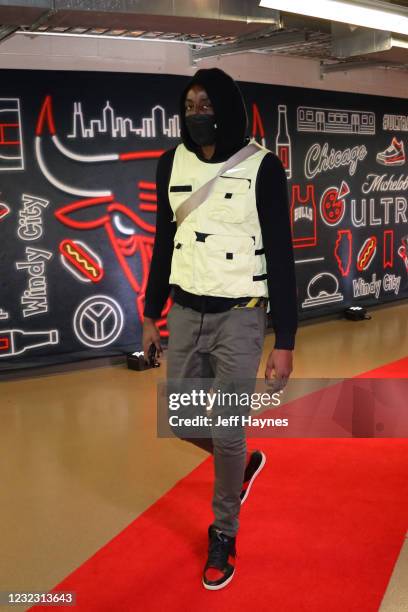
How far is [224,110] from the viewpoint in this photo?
2.26 meters

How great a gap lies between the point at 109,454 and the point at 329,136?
4.12m

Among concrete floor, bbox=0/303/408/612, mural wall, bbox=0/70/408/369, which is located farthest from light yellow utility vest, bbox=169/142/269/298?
mural wall, bbox=0/70/408/369

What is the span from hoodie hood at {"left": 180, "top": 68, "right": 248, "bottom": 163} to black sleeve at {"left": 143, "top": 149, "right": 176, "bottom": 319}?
0.20m

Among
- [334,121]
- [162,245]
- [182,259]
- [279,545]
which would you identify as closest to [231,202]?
[182,259]

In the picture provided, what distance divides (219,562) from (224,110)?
59.3 inches

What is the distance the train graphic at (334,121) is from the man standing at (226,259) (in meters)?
4.12

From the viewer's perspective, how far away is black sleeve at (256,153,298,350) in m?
2.22

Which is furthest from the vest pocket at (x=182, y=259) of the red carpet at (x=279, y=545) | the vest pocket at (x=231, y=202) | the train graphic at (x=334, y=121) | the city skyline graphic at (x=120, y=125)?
the train graphic at (x=334, y=121)

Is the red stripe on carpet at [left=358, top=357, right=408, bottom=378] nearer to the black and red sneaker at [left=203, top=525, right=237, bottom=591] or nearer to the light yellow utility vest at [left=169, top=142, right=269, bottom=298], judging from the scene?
the black and red sneaker at [left=203, top=525, right=237, bottom=591]

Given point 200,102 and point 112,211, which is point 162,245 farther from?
point 112,211

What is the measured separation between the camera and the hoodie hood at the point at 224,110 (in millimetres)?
2246

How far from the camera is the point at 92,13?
11.8 ft

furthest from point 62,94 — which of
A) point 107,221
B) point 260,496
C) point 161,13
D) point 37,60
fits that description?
point 260,496

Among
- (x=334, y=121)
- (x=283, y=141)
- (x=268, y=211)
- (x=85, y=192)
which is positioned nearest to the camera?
(x=268, y=211)
